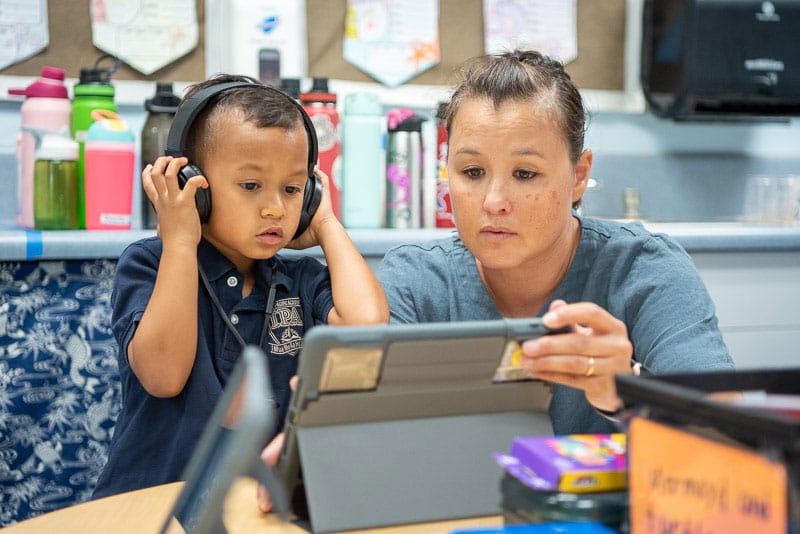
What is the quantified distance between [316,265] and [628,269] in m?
0.53

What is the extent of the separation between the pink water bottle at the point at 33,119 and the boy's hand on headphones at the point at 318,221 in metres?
0.75

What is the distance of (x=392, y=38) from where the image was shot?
2.48 m

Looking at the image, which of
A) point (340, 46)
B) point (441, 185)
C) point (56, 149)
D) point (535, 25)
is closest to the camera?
point (56, 149)

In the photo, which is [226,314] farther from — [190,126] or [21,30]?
[21,30]

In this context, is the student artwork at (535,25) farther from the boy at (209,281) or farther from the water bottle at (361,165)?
the boy at (209,281)

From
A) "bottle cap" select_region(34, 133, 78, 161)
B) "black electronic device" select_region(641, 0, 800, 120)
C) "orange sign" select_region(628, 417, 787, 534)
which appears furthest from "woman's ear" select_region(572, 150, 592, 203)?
"black electronic device" select_region(641, 0, 800, 120)

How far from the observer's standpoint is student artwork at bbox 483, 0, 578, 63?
2557mm

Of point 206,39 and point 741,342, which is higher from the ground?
point 206,39

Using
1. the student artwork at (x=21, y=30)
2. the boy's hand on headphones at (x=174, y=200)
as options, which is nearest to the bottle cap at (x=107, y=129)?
the student artwork at (x=21, y=30)

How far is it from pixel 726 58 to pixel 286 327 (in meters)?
1.65

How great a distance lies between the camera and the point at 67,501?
182 centimetres

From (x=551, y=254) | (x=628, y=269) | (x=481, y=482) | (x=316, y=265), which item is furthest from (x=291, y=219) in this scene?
(x=481, y=482)

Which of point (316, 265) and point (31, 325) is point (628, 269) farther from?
point (31, 325)

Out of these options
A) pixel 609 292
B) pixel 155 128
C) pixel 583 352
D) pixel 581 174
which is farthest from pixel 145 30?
pixel 583 352
